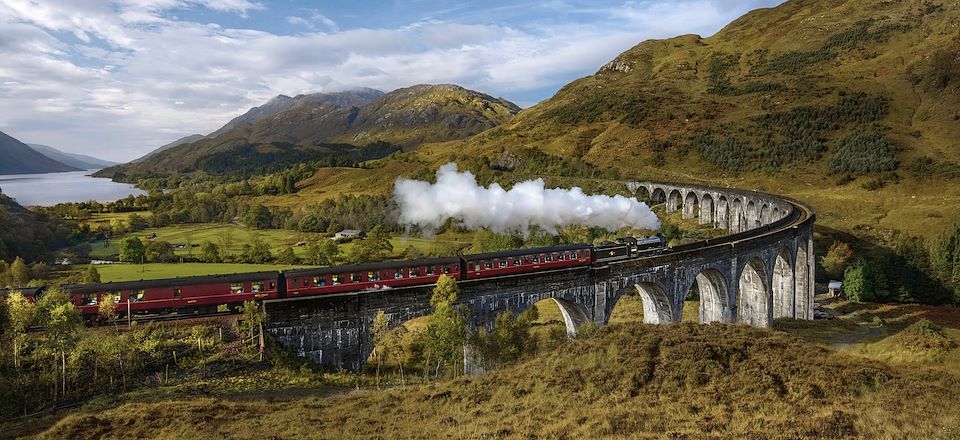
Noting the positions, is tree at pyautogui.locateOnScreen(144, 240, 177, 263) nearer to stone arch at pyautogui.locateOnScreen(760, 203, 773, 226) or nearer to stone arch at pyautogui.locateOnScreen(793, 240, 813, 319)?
stone arch at pyautogui.locateOnScreen(793, 240, 813, 319)

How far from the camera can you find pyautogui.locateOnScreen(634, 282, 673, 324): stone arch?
111 feet

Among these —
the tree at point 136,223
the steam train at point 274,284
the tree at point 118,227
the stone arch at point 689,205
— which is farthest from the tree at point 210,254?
the stone arch at point 689,205

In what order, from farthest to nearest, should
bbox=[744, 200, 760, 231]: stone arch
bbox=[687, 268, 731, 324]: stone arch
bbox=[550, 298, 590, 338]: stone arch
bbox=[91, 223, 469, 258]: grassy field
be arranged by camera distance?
1. bbox=[744, 200, 760, 231]: stone arch
2. bbox=[91, 223, 469, 258]: grassy field
3. bbox=[687, 268, 731, 324]: stone arch
4. bbox=[550, 298, 590, 338]: stone arch

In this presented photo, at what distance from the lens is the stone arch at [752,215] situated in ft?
232

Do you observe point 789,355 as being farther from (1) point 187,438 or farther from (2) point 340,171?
(2) point 340,171

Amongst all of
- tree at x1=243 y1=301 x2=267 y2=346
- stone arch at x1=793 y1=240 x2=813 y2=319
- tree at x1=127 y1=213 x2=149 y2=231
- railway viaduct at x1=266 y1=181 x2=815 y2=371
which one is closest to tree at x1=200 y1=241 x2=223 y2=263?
tree at x1=127 y1=213 x2=149 y2=231

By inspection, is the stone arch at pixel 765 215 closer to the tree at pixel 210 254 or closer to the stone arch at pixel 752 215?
the stone arch at pixel 752 215

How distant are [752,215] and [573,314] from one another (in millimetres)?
52085

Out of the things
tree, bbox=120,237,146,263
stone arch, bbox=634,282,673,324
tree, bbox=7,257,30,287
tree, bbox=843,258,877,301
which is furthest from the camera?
tree, bbox=120,237,146,263

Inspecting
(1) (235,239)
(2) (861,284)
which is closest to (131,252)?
(1) (235,239)

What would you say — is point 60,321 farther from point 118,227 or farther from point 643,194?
point 643,194

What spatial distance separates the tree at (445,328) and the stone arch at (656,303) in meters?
14.8

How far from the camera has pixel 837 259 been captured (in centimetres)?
5850

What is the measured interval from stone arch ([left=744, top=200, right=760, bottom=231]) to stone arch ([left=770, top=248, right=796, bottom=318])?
84.4ft
